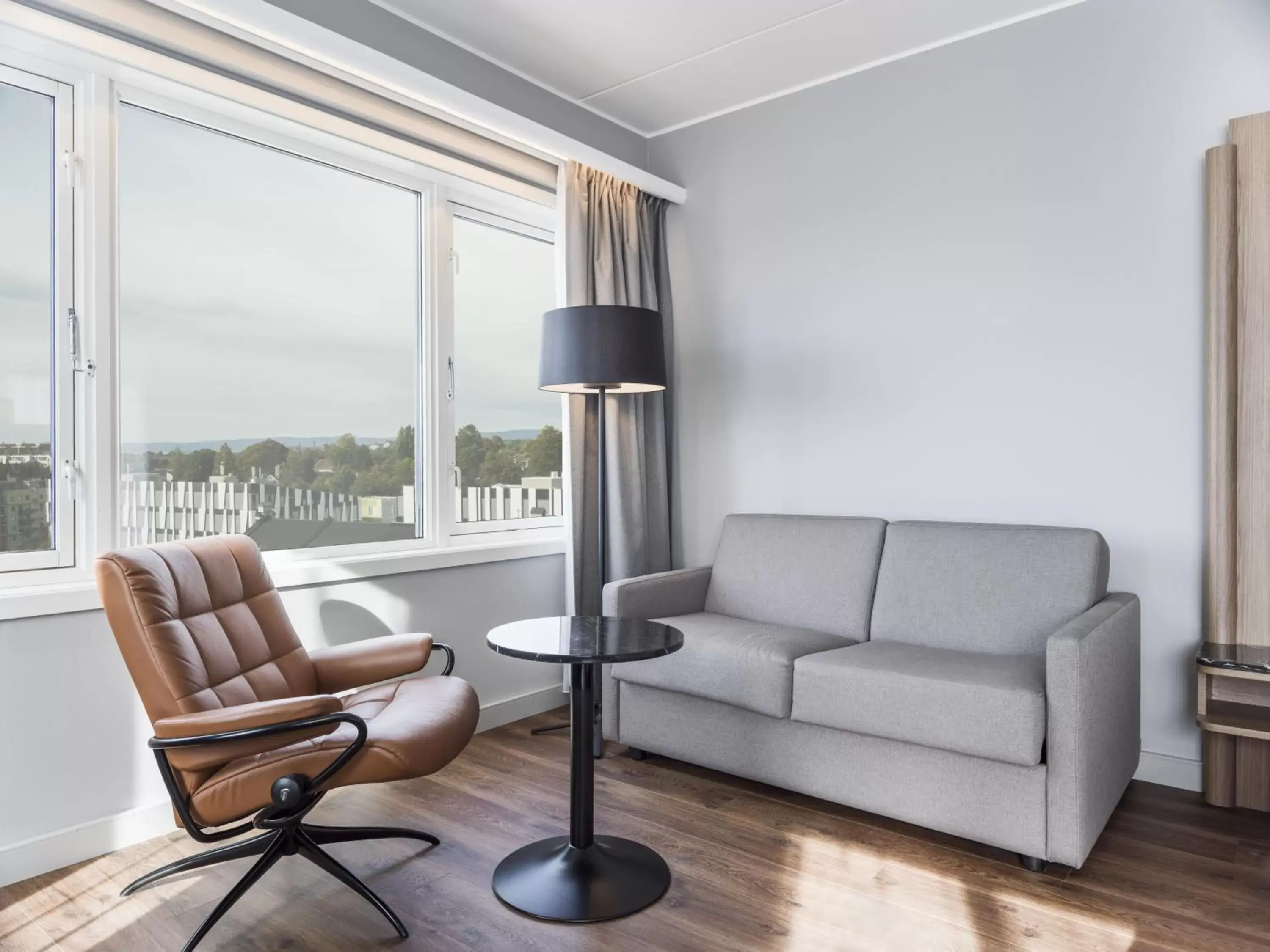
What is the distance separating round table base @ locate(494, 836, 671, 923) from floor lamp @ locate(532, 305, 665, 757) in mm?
903

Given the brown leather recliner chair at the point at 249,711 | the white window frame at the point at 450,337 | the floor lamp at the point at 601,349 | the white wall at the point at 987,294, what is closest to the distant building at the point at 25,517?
the brown leather recliner chair at the point at 249,711

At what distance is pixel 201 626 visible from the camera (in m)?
2.15

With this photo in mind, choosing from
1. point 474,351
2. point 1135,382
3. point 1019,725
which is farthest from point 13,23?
point 1135,382

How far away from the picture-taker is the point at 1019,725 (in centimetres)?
220

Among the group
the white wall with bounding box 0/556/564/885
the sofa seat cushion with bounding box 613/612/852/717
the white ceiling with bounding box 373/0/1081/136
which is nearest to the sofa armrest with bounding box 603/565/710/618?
the sofa seat cushion with bounding box 613/612/852/717

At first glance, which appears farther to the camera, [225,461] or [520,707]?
[520,707]

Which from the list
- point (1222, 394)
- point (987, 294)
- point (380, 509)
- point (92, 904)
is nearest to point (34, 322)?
point (380, 509)

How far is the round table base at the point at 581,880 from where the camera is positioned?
2.03 metres

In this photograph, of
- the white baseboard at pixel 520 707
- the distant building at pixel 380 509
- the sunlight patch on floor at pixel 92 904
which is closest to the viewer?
the sunlight patch on floor at pixel 92 904

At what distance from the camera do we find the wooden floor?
192 cm

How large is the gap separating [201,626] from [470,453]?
5.23 ft

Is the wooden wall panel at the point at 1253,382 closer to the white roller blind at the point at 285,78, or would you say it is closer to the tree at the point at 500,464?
the white roller blind at the point at 285,78

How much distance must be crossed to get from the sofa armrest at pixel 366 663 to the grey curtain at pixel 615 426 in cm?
117

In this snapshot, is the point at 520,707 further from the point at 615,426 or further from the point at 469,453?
the point at 615,426
